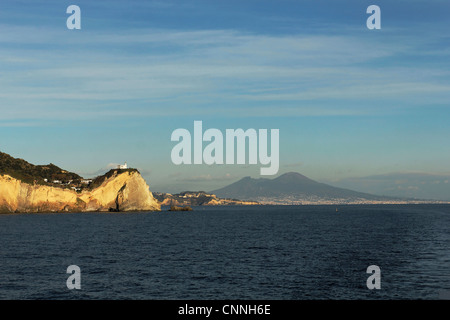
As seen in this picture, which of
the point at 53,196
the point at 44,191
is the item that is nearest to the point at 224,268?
the point at 44,191

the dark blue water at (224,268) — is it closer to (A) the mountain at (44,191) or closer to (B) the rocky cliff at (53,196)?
(B) the rocky cliff at (53,196)

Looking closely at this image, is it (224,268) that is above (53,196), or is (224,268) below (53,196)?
below

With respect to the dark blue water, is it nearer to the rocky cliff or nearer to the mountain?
the rocky cliff

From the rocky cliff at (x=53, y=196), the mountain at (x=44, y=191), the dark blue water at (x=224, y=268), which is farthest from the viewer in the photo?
the mountain at (x=44, y=191)

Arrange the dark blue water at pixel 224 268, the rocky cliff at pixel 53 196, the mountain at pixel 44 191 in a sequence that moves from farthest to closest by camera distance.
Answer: the mountain at pixel 44 191
the rocky cliff at pixel 53 196
the dark blue water at pixel 224 268

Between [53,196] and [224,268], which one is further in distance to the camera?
[53,196]

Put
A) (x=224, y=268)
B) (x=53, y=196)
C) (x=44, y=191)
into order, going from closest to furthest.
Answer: (x=224, y=268)
(x=44, y=191)
(x=53, y=196)

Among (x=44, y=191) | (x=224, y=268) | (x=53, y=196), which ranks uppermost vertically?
(x=44, y=191)

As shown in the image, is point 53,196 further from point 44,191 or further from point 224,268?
point 224,268

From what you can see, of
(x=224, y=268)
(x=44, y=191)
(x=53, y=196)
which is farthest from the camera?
(x=53, y=196)

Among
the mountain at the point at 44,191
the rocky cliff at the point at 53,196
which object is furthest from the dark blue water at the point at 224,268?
the mountain at the point at 44,191

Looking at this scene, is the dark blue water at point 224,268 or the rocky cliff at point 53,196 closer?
the dark blue water at point 224,268
